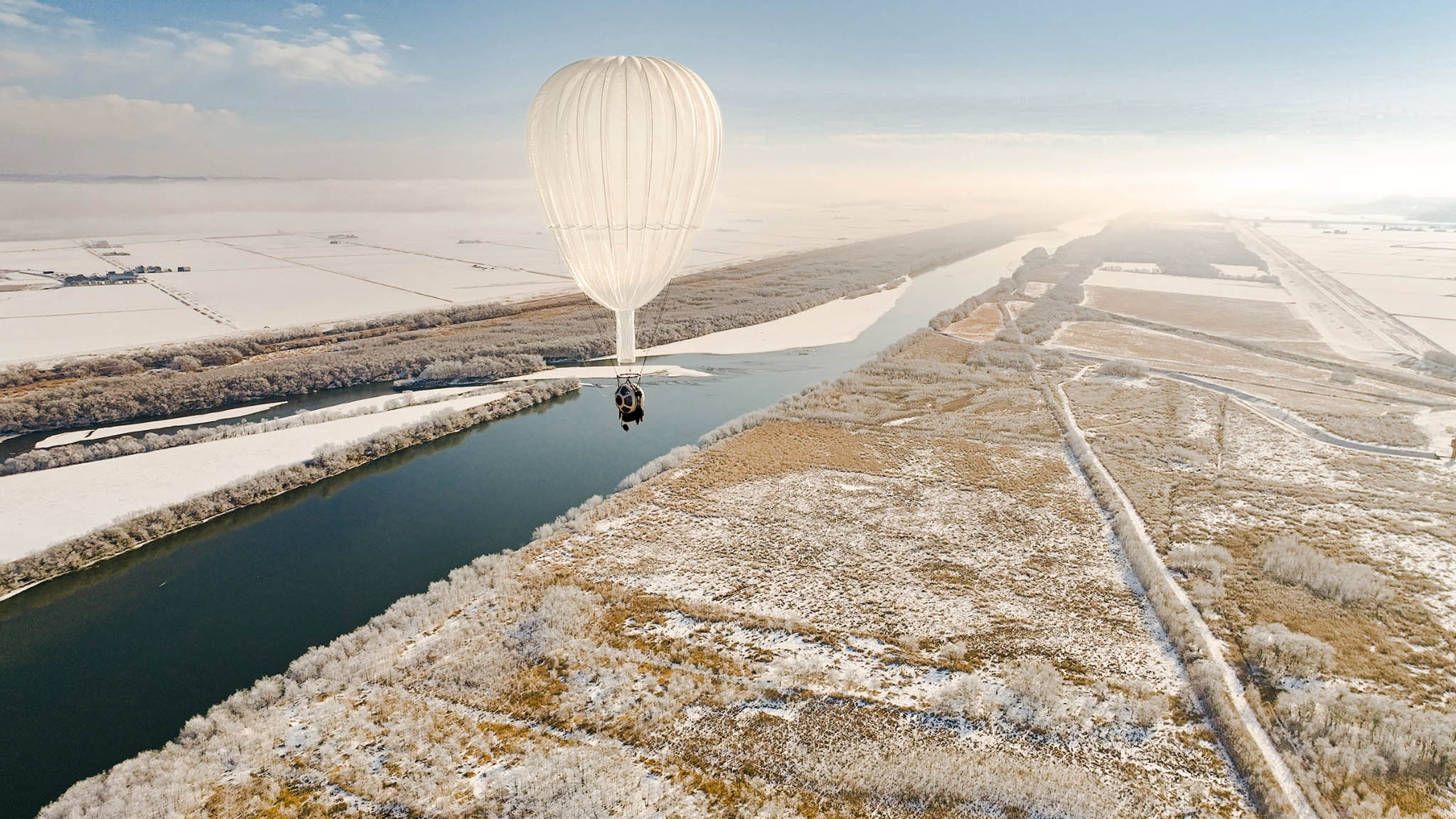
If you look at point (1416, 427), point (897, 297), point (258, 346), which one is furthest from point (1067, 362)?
point (258, 346)

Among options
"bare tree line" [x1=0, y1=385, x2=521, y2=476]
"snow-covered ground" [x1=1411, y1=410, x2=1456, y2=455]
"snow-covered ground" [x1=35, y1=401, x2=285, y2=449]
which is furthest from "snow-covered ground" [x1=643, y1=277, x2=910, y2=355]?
"snow-covered ground" [x1=1411, y1=410, x2=1456, y2=455]

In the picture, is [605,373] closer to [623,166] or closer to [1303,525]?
[623,166]

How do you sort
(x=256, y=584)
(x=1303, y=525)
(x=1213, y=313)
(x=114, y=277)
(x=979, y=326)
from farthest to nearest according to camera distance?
(x=114, y=277)
(x=1213, y=313)
(x=979, y=326)
(x=1303, y=525)
(x=256, y=584)

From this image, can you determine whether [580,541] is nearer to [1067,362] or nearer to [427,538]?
[427,538]

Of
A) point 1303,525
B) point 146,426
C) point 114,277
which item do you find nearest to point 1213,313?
point 1303,525

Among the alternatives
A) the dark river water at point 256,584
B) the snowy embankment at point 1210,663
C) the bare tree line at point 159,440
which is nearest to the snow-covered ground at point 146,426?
the bare tree line at point 159,440
